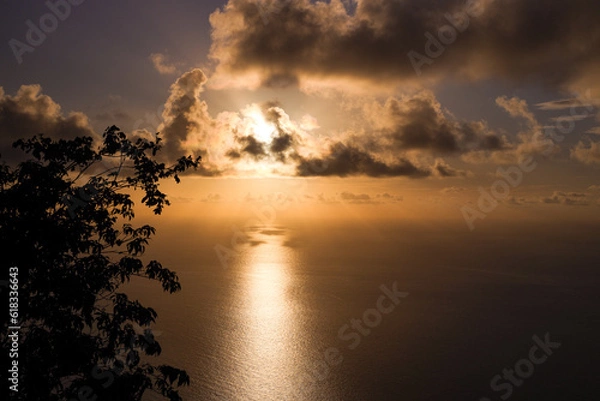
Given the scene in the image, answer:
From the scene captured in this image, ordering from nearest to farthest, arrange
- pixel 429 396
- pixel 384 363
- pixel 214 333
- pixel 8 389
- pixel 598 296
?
pixel 8 389
pixel 429 396
pixel 384 363
pixel 214 333
pixel 598 296

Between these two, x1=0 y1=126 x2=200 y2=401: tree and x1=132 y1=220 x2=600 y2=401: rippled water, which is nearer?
x1=0 y1=126 x2=200 y2=401: tree

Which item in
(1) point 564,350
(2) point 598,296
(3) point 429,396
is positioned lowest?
(3) point 429,396

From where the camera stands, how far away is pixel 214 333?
10862 cm

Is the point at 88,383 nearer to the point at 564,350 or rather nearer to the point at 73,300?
the point at 73,300

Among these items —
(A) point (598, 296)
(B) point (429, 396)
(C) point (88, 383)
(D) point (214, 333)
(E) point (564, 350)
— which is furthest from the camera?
(A) point (598, 296)

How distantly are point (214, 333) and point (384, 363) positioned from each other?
48.4 meters

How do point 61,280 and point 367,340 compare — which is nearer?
point 61,280

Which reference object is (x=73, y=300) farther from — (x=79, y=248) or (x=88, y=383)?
(x=88, y=383)

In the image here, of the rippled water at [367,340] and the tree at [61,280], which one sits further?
the rippled water at [367,340]

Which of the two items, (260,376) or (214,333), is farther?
(214,333)

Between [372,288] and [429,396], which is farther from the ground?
[372,288]

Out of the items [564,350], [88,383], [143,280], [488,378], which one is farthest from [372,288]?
[88,383]

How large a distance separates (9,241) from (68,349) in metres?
3.54

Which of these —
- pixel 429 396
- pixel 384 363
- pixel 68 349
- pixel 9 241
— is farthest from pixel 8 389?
pixel 384 363
